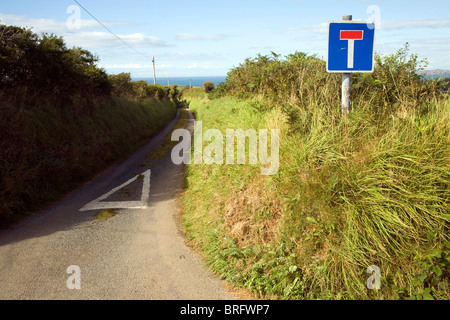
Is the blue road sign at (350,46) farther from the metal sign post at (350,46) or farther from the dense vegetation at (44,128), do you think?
the dense vegetation at (44,128)

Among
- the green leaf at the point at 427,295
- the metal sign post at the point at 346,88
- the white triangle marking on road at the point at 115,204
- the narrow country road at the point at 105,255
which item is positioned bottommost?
the narrow country road at the point at 105,255

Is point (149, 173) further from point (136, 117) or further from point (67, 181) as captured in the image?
point (136, 117)

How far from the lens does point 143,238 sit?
217 inches

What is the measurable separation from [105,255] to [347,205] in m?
3.78

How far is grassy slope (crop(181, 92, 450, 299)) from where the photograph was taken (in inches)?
133

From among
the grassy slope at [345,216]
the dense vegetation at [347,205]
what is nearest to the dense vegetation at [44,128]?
the dense vegetation at [347,205]

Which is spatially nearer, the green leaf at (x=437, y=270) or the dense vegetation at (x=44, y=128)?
the green leaf at (x=437, y=270)

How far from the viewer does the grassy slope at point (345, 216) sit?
3.38m

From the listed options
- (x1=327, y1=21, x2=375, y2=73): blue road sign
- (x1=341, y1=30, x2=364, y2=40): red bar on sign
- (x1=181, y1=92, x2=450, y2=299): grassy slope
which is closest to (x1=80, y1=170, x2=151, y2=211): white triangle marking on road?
(x1=181, y1=92, x2=450, y2=299): grassy slope

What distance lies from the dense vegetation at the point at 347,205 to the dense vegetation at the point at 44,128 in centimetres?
435

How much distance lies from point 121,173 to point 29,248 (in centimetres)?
549

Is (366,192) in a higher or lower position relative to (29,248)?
higher
